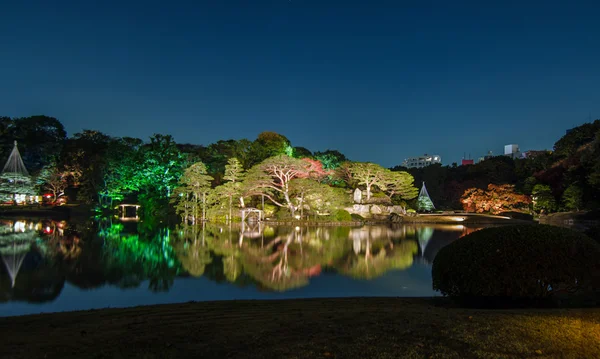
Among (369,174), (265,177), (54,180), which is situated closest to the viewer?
(265,177)

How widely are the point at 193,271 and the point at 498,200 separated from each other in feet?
98.0

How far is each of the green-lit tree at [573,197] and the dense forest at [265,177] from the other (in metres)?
0.07

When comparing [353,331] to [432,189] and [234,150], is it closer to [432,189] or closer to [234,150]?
[234,150]

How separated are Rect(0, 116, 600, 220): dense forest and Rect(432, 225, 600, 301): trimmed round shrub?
62.0 ft

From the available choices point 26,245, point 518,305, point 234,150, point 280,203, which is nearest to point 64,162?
point 234,150

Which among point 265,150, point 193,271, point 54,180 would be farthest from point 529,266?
point 54,180

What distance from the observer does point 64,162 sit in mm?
38250

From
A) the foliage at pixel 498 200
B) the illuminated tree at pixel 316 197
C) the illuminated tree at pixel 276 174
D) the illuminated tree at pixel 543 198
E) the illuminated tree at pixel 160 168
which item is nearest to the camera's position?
the illuminated tree at pixel 316 197

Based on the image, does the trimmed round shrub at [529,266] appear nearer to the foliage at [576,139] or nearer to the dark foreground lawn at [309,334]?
the dark foreground lawn at [309,334]

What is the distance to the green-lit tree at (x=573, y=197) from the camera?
25.3 metres

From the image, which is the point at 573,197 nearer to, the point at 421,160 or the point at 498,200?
the point at 498,200

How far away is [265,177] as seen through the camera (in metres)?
25.9

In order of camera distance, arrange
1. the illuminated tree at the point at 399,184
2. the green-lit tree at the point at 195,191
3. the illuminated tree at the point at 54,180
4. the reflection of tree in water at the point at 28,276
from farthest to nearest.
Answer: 1. the illuminated tree at the point at 54,180
2. the illuminated tree at the point at 399,184
3. the green-lit tree at the point at 195,191
4. the reflection of tree in water at the point at 28,276

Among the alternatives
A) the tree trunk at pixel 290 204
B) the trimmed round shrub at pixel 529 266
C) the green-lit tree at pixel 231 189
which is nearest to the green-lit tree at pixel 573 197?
the tree trunk at pixel 290 204
